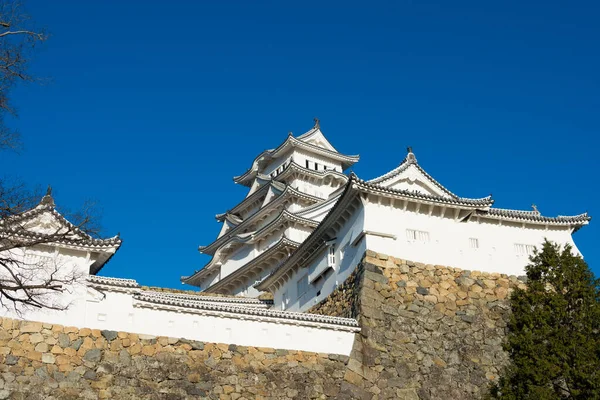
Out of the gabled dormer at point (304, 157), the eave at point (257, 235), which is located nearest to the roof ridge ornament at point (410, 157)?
the eave at point (257, 235)

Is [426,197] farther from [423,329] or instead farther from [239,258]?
[239,258]

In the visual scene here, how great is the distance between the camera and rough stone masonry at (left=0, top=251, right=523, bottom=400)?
15500 millimetres

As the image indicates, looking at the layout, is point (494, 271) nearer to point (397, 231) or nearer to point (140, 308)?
point (397, 231)

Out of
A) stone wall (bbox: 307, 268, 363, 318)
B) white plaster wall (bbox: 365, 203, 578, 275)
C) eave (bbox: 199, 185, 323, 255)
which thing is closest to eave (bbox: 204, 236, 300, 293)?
eave (bbox: 199, 185, 323, 255)

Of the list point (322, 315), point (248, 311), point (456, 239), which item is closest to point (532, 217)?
point (456, 239)

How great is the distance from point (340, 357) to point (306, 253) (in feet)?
21.8

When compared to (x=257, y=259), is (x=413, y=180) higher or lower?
lower

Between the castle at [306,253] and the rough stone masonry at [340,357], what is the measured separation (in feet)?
1.27

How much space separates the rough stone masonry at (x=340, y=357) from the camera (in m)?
15.5

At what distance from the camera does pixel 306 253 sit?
80.8ft

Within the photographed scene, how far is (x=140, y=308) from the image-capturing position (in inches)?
667

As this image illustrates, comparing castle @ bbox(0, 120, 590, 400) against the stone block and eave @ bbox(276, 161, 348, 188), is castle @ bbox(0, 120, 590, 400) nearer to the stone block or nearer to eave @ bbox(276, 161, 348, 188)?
the stone block

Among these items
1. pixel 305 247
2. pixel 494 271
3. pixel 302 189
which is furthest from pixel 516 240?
pixel 302 189

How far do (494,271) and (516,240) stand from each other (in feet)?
5.81
